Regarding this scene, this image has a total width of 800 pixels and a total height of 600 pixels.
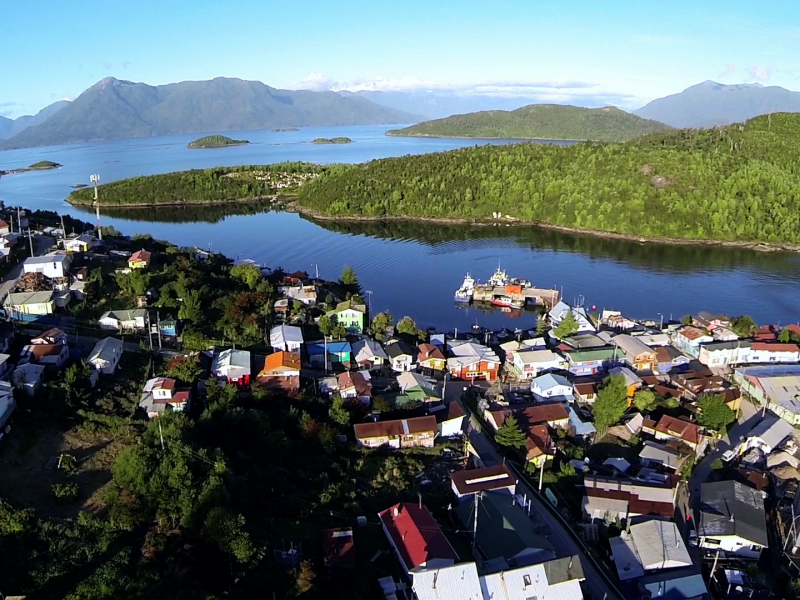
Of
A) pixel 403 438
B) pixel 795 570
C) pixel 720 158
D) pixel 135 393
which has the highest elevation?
pixel 720 158

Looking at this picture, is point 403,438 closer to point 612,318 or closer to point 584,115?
point 612,318

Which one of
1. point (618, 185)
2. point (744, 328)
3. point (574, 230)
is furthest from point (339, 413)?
point (618, 185)

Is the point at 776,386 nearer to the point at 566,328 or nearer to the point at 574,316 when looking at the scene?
the point at 566,328

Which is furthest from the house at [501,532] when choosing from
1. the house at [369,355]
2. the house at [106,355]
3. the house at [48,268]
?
the house at [48,268]

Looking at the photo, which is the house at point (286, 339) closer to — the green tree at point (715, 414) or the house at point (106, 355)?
the house at point (106, 355)

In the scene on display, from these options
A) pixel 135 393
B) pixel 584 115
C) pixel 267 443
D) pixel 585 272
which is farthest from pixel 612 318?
pixel 584 115

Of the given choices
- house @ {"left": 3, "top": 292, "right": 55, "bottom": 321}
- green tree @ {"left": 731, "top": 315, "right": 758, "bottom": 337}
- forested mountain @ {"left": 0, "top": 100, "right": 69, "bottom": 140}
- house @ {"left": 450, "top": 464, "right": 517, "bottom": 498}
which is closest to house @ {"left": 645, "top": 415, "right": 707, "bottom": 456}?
house @ {"left": 450, "top": 464, "right": 517, "bottom": 498}
